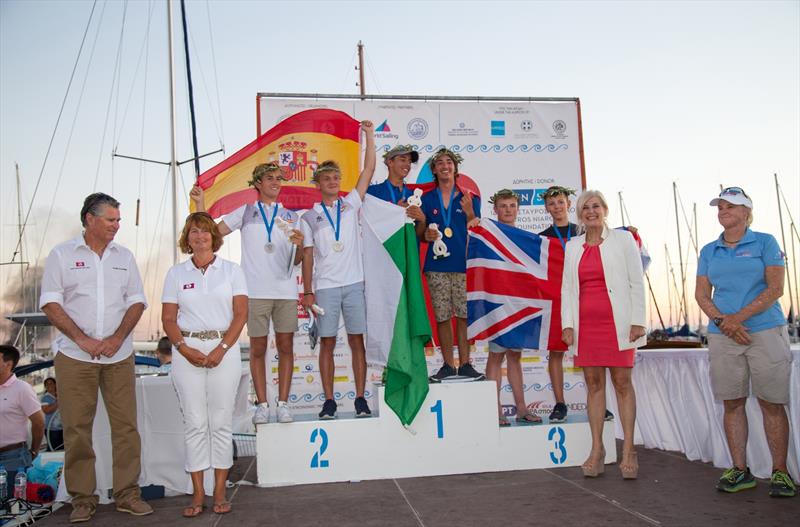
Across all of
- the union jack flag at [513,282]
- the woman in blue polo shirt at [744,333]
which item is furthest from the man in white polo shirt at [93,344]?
the woman in blue polo shirt at [744,333]

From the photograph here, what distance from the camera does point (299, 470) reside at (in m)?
4.66

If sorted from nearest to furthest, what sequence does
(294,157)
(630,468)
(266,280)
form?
(630,468), (266,280), (294,157)

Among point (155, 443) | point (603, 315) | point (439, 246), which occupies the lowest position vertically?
point (155, 443)

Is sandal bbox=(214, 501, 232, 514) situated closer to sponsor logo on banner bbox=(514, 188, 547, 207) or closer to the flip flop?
the flip flop

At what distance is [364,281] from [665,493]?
97.8 inches

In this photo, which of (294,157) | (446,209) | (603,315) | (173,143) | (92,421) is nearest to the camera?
(92,421)

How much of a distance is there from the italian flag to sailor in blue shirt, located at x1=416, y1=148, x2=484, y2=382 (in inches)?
4.6

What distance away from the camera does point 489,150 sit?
24.1 feet

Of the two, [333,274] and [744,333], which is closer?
[744,333]

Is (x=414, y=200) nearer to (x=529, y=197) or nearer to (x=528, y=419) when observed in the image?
(x=528, y=419)

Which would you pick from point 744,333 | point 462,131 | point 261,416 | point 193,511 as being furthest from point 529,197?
point 193,511

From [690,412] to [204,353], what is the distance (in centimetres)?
367

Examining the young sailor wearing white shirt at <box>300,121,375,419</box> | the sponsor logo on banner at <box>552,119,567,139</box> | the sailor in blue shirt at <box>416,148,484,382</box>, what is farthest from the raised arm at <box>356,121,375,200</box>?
the sponsor logo on banner at <box>552,119,567,139</box>

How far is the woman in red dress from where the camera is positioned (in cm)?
448
